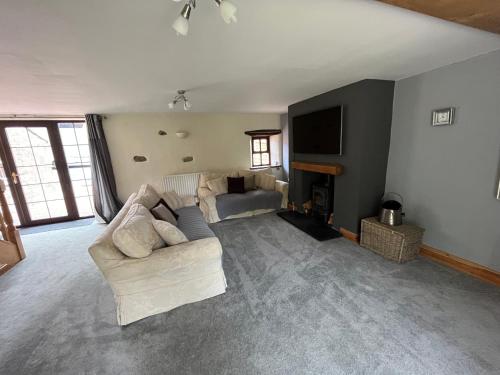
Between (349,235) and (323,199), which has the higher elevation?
(323,199)

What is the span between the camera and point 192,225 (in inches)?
106

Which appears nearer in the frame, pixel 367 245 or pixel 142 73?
pixel 142 73

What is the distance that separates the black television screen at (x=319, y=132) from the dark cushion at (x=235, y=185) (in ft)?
4.33

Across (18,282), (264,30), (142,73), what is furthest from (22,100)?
(264,30)

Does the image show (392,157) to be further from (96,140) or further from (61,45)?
(96,140)

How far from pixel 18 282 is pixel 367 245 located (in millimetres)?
4263

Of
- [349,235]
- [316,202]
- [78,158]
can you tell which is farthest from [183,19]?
[78,158]

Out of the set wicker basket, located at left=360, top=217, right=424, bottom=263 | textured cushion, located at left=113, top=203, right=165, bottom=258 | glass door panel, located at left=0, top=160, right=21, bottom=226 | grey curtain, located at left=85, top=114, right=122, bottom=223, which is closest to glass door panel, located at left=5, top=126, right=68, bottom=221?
glass door panel, located at left=0, top=160, right=21, bottom=226

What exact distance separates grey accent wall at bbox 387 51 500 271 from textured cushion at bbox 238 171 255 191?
2737 millimetres

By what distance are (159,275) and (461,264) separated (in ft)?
10.2

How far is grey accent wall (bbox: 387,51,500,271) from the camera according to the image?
1955 millimetres

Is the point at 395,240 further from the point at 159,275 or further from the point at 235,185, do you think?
the point at 235,185

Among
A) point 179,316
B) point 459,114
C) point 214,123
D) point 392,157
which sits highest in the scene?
point 214,123

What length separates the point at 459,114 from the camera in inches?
83.1
